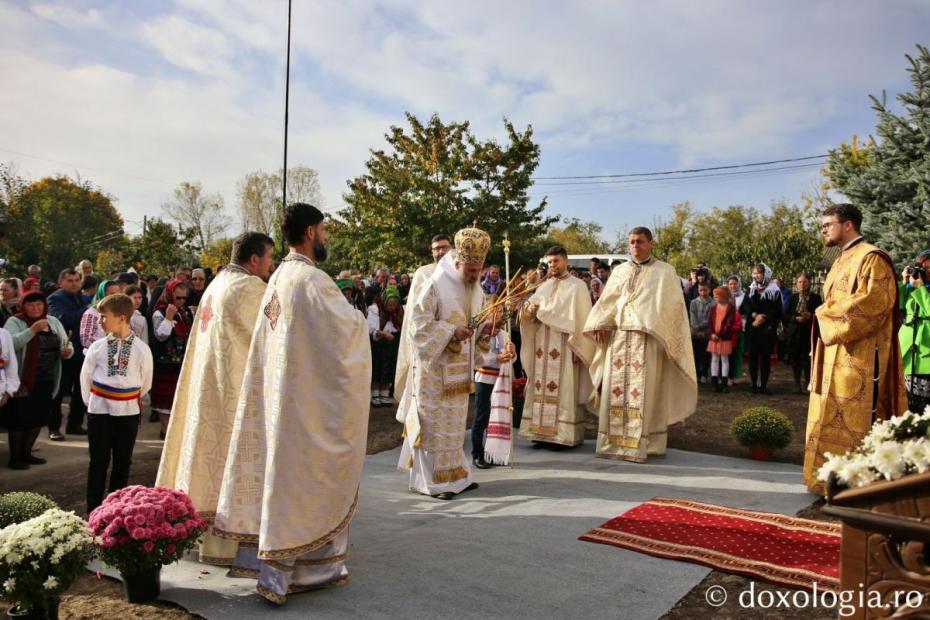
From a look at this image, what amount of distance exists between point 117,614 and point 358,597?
1.33 metres

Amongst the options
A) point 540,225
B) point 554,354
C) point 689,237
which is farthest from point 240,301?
point 689,237

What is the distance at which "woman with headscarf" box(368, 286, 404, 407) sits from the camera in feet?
38.2

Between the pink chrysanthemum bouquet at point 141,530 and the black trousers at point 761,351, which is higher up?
the black trousers at point 761,351

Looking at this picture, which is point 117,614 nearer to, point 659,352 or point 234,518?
point 234,518

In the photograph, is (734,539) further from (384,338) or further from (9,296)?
(9,296)

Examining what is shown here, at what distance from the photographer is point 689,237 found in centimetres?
5472

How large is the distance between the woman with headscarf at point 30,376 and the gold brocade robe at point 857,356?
761cm

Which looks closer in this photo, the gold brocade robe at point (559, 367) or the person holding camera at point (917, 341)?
the gold brocade robe at point (559, 367)

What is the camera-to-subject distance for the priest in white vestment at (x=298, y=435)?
4.07 m

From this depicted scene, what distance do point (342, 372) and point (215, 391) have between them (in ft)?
3.52

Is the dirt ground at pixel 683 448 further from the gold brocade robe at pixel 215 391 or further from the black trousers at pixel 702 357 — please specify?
the gold brocade robe at pixel 215 391

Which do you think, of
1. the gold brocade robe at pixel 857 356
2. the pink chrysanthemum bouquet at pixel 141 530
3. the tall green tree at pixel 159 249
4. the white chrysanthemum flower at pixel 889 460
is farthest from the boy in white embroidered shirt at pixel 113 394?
the tall green tree at pixel 159 249

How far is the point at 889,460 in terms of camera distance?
2680 millimetres

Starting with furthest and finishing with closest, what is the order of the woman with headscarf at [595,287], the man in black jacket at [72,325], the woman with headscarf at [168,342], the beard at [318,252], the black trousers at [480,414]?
the woman with headscarf at [595,287] → the man in black jacket at [72,325] → the woman with headscarf at [168,342] → the black trousers at [480,414] → the beard at [318,252]
